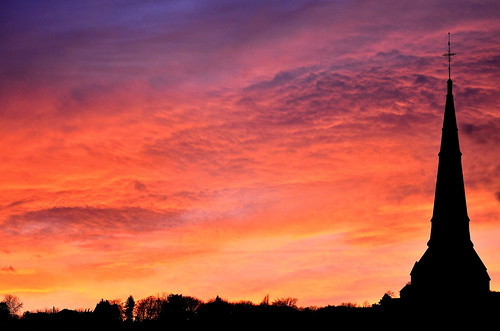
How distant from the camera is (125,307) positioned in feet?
512

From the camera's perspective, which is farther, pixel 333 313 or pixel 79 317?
pixel 79 317

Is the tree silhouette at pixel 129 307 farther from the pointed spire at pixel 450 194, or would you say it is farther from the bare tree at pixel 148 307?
the pointed spire at pixel 450 194

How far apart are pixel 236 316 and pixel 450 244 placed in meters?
73.0

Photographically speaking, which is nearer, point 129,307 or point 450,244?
point 450,244

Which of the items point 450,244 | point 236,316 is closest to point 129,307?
point 236,316

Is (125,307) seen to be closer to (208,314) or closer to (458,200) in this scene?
(208,314)

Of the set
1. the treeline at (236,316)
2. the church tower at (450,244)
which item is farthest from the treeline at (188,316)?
the church tower at (450,244)

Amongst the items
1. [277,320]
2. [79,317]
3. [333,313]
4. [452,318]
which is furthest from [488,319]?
[79,317]

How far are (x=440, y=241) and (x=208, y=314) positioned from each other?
78778 millimetres

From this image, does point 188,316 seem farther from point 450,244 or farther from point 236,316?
point 450,244

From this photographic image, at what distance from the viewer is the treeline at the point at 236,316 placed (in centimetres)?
5612

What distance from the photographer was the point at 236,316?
122 meters

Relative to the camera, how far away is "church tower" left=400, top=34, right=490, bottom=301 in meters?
55.0

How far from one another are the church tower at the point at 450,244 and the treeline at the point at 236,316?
155 centimetres
